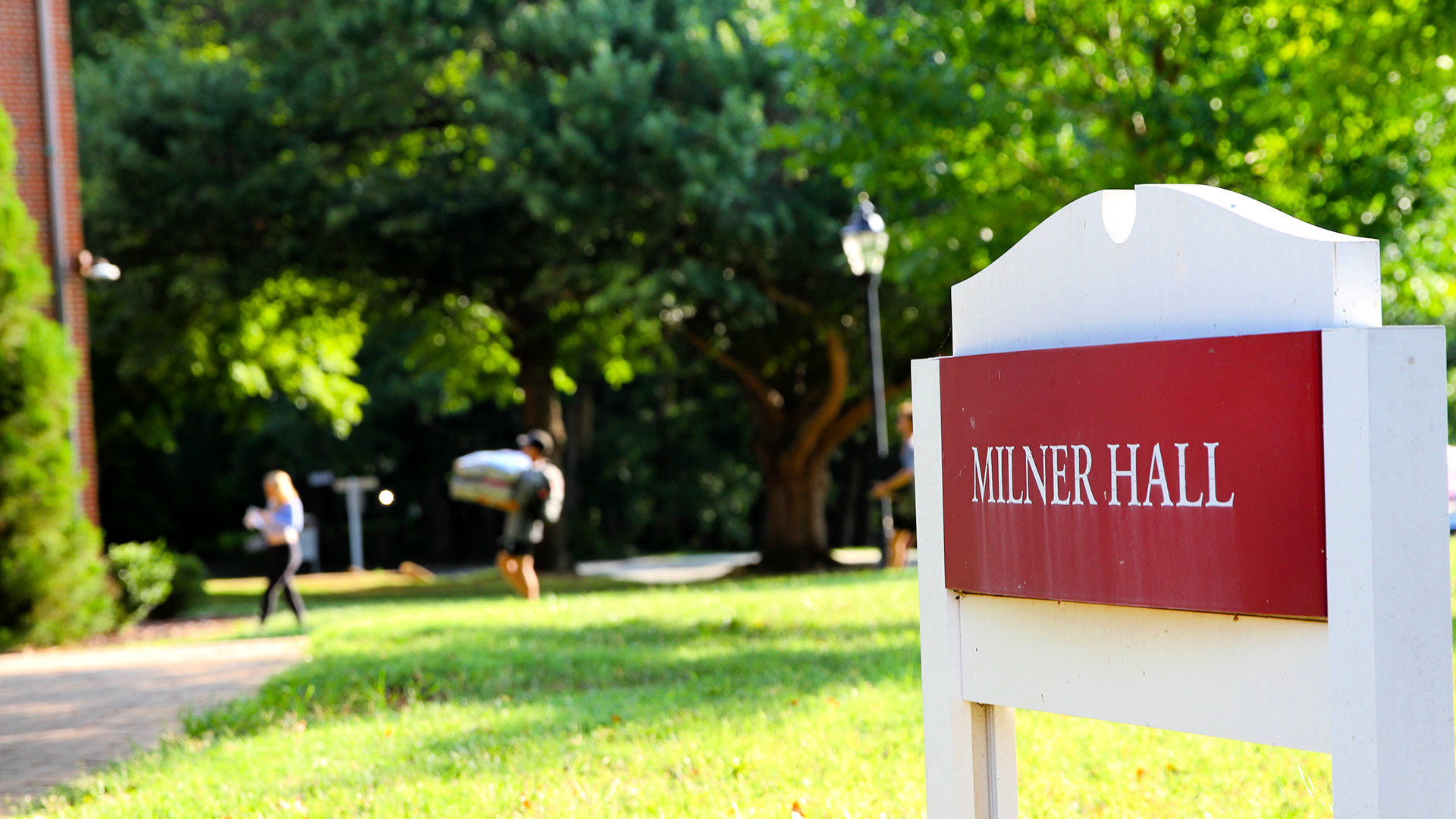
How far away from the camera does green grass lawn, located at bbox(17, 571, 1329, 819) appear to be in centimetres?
454

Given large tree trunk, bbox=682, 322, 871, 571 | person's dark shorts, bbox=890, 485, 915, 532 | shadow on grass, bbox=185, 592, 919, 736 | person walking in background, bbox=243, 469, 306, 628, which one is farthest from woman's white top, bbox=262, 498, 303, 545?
person's dark shorts, bbox=890, 485, 915, 532

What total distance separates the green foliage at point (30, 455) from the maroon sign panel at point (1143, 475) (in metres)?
12.2

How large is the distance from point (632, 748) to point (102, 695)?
4.77 meters

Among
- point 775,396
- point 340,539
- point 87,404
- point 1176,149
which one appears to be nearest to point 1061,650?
point 1176,149

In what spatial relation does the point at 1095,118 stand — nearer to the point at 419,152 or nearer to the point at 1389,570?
the point at 419,152

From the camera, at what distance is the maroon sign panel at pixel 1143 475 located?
2242mm

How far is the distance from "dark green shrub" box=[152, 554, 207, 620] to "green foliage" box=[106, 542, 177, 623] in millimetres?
1463

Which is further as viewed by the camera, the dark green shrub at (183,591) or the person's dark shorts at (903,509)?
the person's dark shorts at (903,509)

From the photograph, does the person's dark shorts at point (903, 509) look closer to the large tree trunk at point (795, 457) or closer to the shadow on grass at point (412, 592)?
the large tree trunk at point (795, 457)

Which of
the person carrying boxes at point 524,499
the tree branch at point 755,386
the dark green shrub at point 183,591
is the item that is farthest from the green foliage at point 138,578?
the tree branch at point 755,386

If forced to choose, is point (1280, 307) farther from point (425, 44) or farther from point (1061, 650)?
point (425, 44)

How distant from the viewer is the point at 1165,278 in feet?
8.38

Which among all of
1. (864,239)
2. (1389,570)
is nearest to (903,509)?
(864,239)

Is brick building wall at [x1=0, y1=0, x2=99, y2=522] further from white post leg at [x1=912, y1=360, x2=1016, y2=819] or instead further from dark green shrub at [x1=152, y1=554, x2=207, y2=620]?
white post leg at [x1=912, y1=360, x2=1016, y2=819]
